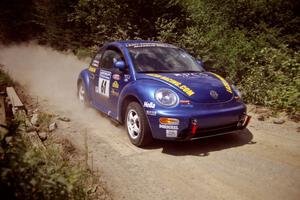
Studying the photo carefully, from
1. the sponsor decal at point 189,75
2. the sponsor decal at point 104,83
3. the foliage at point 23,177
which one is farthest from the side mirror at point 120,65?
the foliage at point 23,177

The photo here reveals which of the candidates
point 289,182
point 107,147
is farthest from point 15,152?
point 289,182

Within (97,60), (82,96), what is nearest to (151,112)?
(97,60)

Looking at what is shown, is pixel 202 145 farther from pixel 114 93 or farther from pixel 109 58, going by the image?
pixel 109 58

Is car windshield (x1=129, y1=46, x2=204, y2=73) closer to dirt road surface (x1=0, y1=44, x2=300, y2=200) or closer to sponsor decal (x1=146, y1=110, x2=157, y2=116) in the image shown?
sponsor decal (x1=146, y1=110, x2=157, y2=116)

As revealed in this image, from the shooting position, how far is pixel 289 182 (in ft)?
13.7

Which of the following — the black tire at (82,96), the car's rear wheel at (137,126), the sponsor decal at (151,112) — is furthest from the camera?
the black tire at (82,96)

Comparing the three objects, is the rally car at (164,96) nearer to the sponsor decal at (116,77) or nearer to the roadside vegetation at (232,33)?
the sponsor decal at (116,77)

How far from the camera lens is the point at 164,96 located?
16.5ft

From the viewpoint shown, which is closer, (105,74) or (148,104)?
(148,104)

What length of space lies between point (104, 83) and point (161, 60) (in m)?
1.28

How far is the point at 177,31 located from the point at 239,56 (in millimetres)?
2998

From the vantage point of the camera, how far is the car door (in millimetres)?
6016

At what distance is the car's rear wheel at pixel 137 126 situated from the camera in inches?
203

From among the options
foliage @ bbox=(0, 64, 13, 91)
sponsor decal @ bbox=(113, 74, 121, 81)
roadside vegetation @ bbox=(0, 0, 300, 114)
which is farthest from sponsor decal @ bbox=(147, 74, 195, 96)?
foliage @ bbox=(0, 64, 13, 91)
